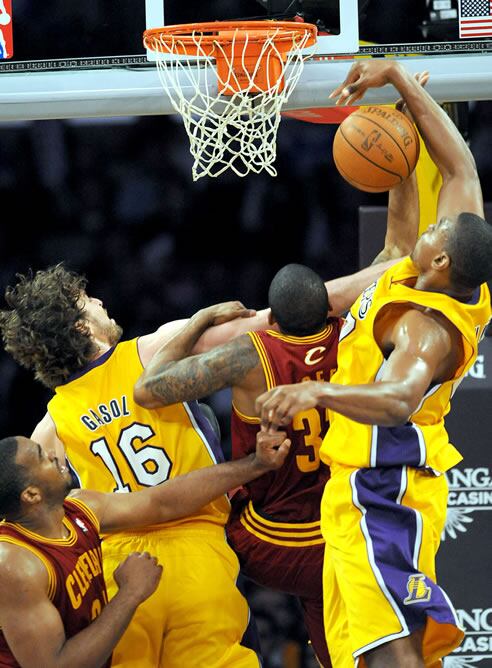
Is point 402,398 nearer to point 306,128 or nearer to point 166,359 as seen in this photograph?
point 166,359

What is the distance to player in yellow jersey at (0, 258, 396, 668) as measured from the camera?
12.9 ft

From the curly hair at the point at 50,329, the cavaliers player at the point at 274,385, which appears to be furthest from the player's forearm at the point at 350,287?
the curly hair at the point at 50,329

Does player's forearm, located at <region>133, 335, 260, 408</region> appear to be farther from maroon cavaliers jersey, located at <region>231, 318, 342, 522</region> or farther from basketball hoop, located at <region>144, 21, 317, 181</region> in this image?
basketball hoop, located at <region>144, 21, 317, 181</region>

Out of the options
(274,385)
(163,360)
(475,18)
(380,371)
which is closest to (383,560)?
(380,371)

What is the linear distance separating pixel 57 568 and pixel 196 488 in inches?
25.8

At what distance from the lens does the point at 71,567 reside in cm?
349

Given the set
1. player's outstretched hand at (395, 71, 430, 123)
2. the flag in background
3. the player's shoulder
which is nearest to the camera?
the player's shoulder

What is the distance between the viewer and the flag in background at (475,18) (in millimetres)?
5023

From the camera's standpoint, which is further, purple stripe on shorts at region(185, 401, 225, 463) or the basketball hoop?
the basketball hoop

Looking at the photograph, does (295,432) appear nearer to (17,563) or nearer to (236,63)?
(17,563)

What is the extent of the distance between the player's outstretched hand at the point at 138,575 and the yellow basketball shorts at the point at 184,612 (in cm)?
25

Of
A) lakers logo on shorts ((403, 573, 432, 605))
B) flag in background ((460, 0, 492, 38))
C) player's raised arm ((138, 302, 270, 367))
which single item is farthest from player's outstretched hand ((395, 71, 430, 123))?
lakers logo on shorts ((403, 573, 432, 605))

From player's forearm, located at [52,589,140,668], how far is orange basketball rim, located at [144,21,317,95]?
2.00 m

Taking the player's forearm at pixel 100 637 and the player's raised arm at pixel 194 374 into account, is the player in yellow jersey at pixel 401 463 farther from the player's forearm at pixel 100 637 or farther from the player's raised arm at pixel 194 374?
the player's forearm at pixel 100 637
